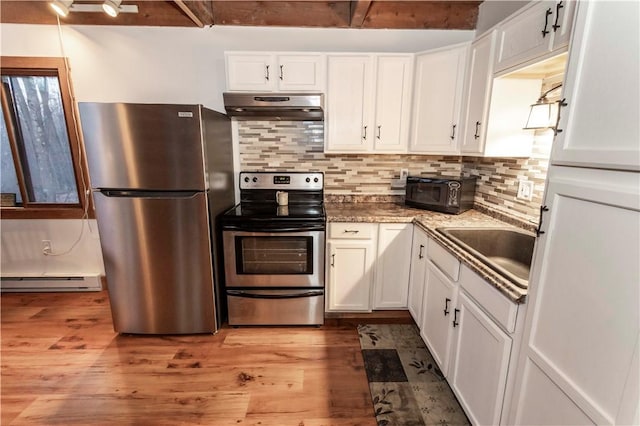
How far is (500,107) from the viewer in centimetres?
179

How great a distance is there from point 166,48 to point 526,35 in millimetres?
2593

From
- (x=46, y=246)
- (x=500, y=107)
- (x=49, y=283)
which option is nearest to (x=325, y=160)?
(x=500, y=107)

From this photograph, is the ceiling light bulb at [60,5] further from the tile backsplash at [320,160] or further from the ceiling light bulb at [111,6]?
the tile backsplash at [320,160]

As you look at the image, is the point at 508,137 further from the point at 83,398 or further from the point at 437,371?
the point at 83,398

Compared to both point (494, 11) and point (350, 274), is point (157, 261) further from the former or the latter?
point (494, 11)

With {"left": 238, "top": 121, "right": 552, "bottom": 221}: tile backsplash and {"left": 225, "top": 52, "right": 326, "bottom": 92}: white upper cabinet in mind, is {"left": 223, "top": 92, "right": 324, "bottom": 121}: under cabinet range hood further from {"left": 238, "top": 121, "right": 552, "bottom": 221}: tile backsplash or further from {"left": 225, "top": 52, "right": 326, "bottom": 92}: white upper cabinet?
{"left": 238, "top": 121, "right": 552, "bottom": 221}: tile backsplash

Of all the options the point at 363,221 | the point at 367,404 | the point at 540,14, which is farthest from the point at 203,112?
the point at 367,404

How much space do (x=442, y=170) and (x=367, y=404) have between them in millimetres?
2001

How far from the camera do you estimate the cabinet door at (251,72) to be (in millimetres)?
2205

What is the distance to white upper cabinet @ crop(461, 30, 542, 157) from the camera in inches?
69.2

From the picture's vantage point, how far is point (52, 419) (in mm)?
1556

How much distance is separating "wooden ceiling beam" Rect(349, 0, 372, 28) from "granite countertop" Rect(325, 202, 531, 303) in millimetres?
1483

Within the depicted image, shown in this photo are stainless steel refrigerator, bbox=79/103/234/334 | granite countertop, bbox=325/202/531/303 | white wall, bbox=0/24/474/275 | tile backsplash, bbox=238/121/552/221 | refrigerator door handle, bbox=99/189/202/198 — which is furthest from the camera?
tile backsplash, bbox=238/121/552/221

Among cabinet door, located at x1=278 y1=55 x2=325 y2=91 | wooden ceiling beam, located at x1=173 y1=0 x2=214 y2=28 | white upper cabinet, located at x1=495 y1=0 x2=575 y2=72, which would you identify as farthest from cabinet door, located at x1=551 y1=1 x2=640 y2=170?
wooden ceiling beam, located at x1=173 y1=0 x2=214 y2=28
